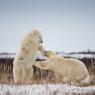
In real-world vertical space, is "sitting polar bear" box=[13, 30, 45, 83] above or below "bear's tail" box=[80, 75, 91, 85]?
above

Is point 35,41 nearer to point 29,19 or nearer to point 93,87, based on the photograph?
point 29,19

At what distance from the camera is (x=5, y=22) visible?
4602 mm

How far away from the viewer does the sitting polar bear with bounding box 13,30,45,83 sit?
441 cm

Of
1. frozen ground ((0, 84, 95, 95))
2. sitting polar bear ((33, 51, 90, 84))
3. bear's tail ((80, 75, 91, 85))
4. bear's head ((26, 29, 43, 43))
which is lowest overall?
frozen ground ((0, 84, 95, 95))

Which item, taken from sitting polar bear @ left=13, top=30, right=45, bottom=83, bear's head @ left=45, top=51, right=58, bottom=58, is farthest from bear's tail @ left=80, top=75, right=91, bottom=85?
sitting polar bear @ left=13, top=30, right=45, bottom=83

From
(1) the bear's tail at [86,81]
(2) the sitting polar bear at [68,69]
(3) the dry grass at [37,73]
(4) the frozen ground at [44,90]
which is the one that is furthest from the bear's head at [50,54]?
(4) the frozen ground at [44,90]

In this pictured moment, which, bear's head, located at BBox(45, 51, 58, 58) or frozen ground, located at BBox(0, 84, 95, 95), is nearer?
frozen ground, located at BBox(0, 84, 95, 95)

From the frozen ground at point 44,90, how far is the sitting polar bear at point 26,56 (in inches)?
18.3

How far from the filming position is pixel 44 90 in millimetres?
3838

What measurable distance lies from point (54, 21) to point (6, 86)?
1.08 meters

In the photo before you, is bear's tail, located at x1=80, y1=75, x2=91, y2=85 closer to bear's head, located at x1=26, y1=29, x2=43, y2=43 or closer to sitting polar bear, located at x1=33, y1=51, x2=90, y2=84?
sitting polar bear, located at x1=33, y1=51, x2=90, y2=84

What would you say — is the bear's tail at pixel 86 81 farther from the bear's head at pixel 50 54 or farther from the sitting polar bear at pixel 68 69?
the bear's head at pixel 50 54

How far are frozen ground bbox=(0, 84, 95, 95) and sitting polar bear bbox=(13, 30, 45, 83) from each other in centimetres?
47

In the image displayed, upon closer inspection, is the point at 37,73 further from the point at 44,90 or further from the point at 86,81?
the point at 44,90
